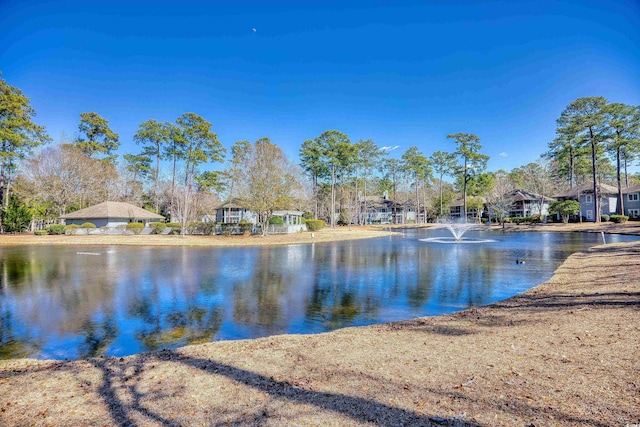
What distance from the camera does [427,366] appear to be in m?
4.28

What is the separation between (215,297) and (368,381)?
25.2ft

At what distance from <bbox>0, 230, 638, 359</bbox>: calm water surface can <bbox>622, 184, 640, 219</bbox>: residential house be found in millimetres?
42040

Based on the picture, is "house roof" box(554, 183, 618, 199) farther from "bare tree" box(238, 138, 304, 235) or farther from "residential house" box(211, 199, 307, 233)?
"bare tree" box(238, 138, 304, 235)

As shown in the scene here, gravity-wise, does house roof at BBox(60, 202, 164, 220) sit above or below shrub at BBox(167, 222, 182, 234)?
above

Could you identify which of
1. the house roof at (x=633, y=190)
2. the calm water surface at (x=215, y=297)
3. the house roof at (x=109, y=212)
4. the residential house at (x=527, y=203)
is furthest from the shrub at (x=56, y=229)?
the house roof at (x=633, y=190)

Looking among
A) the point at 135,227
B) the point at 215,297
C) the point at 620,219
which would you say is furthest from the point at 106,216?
the point at 620,219

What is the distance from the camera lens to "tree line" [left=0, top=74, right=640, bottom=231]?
122 ft

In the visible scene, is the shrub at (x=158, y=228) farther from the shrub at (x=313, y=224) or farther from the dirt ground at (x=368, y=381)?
the dirt ground at (x=368, y=381)

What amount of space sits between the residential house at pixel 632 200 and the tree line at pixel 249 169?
16.0 feet

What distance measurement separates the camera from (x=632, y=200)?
155ft

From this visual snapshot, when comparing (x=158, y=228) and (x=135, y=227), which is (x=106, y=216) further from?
(x=158, y=228)

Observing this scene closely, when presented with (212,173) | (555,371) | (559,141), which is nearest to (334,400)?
(555,371)

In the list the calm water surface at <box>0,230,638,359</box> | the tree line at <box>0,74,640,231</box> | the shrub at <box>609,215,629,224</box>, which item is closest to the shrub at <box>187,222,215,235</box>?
the tree line at <box>0,74,640,231</box>

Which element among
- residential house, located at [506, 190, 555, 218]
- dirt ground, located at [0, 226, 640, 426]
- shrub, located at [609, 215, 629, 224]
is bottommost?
dirt ground, located at [0, 226, 640, 426]
